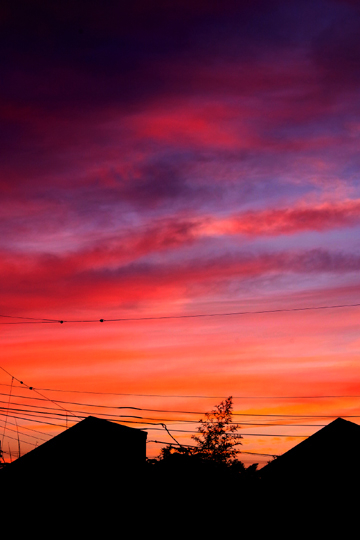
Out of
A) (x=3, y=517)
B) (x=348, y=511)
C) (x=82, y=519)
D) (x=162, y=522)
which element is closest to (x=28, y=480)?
(x=3, y=517)

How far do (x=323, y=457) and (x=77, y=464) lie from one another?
14.3 m

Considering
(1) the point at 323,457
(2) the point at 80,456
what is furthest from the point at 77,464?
(1) the point at 323,457

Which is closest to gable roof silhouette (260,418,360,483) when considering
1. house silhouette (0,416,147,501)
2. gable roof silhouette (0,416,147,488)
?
house silhouette (0,416,147,501)

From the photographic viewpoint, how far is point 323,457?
2972 centimetres

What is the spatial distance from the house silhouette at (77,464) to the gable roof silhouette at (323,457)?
8083 millimetres

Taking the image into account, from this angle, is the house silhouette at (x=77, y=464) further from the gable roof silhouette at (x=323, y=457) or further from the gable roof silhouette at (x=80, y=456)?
the gable roof silhouette at (x=323, y=457)

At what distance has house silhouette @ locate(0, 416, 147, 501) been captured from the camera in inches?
1200

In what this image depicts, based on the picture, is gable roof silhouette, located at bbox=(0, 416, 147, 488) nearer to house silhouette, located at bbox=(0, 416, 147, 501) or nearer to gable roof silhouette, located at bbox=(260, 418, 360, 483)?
house silhouette, located at bbox=(0, 416, 147, 501)

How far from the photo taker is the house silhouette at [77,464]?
100.0 feet

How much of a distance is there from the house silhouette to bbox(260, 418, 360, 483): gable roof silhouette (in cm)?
808

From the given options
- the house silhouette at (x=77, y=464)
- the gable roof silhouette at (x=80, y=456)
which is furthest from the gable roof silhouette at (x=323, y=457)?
the gable roof silhouette at (x=80, y=456)

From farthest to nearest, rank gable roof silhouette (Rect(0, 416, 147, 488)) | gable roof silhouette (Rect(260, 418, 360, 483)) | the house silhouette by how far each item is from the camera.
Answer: gable roof silhouette (Rect(0, 416, 147, 488)), the house silhouette, gable roof silhouette (Rect(260, 418, 360, 483))

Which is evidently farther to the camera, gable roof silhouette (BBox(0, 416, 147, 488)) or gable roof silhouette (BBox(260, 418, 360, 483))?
gable roof silhouette (BBox(0, 416, 147, 488))

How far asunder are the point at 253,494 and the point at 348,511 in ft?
18.1
